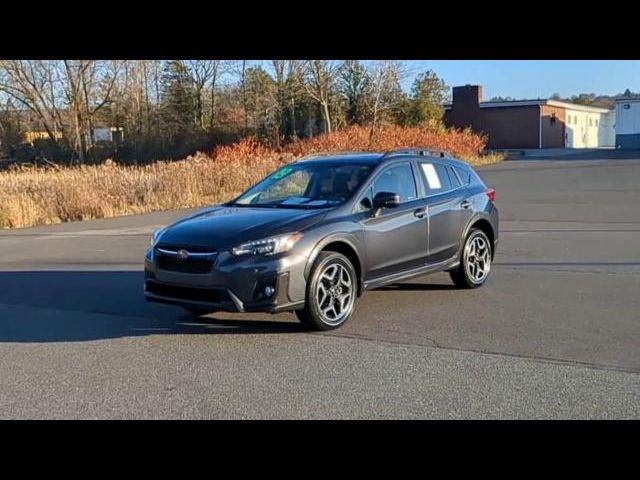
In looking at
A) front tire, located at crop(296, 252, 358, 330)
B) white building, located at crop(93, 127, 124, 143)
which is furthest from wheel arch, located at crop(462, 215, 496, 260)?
white building, located at crop(93, 127, 124, 143)

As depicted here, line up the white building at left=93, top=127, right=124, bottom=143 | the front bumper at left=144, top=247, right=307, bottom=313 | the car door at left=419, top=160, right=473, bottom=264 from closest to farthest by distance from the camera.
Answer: the front bumper at left=144, top=247, right=307, bottom=313
the car door at left=419, top=160, right=473, bottom=264
the white building at left=93, top=127, right=124, bottom=143

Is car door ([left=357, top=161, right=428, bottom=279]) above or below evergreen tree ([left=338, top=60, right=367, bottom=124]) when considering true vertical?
below

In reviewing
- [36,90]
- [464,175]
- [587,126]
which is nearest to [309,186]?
[464,175]

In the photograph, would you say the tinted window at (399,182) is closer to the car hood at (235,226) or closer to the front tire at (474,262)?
the car hood at (235,226)

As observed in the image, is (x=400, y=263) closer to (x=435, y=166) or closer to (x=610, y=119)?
(x=435, y=166)

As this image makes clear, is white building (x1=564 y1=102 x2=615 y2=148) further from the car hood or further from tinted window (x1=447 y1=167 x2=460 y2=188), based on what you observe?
the car hood

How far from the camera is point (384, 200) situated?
720cm

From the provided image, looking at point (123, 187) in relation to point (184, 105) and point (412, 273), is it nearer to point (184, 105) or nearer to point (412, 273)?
point (412, 273)

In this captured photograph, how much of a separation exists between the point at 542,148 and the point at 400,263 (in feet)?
187

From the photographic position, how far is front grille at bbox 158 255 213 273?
20.7 feet

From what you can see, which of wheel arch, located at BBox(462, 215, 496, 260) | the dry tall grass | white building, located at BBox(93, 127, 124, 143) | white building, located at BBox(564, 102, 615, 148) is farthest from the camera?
white building, located at BBox(564, 102, 615, 148)
